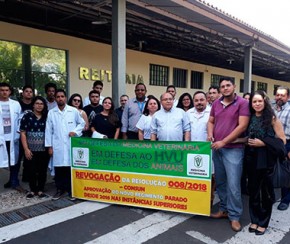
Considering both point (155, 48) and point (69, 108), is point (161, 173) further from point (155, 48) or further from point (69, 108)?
Result: point (155, 48)

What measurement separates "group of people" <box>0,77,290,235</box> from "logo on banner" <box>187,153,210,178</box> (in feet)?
0.55

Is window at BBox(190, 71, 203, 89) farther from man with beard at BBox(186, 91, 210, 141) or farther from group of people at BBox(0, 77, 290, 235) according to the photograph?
man with beard at BBox(186, 91, 210, 141)

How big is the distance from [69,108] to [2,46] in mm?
5132

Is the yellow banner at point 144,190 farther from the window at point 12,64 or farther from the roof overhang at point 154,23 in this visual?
the window at point 12,64

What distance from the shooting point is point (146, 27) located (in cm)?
991

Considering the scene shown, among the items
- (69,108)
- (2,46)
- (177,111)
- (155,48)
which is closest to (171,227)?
(177,111)

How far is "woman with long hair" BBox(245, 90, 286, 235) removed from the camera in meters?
3.34

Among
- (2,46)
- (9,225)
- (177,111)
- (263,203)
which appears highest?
(2,46)


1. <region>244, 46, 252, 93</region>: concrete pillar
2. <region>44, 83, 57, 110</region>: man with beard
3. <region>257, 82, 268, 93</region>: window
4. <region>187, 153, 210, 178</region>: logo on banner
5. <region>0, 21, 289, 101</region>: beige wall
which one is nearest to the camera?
<region>187, 153, 210, 178</region>: logo on banner

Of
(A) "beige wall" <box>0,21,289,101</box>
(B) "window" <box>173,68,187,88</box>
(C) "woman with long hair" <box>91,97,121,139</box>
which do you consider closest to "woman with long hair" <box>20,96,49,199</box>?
(C) "woman with long hair" <box>91,97,121,139</box>

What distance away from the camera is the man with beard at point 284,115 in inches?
168

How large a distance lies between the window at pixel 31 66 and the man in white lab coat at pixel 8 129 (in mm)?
4235

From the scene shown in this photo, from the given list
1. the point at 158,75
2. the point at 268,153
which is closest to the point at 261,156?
the point at 268,153

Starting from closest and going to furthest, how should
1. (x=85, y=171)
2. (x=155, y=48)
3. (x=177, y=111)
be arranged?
(x=177, y=111), (x=85, y=171), (x=155, y=48)
